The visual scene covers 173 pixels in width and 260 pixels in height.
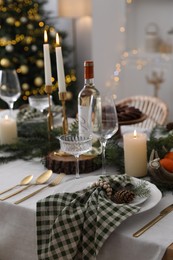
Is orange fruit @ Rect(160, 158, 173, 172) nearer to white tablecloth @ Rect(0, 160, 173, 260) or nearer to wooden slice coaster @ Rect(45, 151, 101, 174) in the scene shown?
white tablecloth @ Rect(0, 160, 173, 260)

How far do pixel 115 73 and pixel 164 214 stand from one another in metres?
3.02

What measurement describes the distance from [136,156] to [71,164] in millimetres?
216

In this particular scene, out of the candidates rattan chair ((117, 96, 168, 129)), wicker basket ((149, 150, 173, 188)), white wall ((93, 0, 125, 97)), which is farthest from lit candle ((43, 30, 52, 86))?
white wall ((93, 0, 125, 97))

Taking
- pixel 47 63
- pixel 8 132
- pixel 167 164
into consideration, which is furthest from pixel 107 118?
pixel 8 132

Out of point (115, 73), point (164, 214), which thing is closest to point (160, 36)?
point (115, 73)

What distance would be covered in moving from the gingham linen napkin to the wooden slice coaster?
0.36 m

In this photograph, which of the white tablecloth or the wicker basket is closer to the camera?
the white tablecloth

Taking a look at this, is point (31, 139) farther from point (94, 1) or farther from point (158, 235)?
point (94, 1)

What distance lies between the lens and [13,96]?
2244 mm

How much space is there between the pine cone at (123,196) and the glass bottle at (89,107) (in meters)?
0.29

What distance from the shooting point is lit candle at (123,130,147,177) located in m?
1.60

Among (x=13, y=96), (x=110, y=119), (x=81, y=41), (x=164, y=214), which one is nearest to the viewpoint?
(x=164, y=214)

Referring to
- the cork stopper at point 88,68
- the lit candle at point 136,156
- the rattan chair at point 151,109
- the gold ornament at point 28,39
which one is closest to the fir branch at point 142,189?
the lit candle at point 136,156

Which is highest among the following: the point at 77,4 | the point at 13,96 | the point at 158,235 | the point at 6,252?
the point at 77,4
